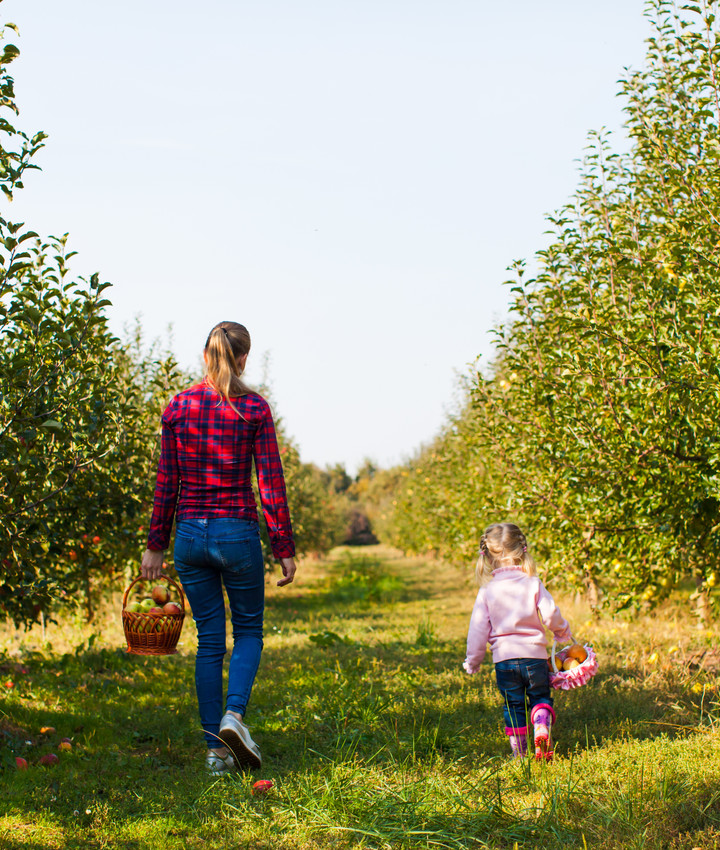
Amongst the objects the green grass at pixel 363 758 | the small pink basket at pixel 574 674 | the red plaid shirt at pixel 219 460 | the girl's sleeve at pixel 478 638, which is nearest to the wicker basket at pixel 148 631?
the red plaid shirt at pixel 219 460

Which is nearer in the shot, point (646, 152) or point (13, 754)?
point (13, 754)

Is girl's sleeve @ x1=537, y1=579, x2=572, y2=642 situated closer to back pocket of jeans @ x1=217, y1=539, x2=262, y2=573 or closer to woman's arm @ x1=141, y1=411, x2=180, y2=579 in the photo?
back pocket of jeans @ x1=217, y1=539, x2=262, y2=573

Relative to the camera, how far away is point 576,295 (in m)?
5.34

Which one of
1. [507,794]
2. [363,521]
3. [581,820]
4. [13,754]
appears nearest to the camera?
[581,820]

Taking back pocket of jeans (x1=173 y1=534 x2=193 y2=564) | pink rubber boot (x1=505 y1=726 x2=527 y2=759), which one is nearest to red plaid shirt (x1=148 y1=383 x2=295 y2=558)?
back pocket of jeans (x1=173 y1=534 x2=193 y2=564)

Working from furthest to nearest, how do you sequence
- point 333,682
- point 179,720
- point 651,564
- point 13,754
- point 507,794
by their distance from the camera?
point 651,564 → point 333,682 → point 179,720 → point 13,754 → point 507,794

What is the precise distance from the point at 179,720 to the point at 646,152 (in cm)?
504

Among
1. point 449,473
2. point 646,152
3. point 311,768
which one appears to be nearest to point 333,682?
point 311,768

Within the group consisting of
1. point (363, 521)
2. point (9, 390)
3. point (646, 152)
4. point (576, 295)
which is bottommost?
point (363, 521)

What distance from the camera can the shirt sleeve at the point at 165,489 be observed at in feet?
12.2

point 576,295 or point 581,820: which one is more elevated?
point 576,295

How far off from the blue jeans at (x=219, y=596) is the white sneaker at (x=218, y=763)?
6cm

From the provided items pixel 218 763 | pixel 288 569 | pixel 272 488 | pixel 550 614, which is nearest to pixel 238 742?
pixel 218 763

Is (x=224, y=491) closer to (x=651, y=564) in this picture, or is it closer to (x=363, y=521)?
(x=651, y=564)
